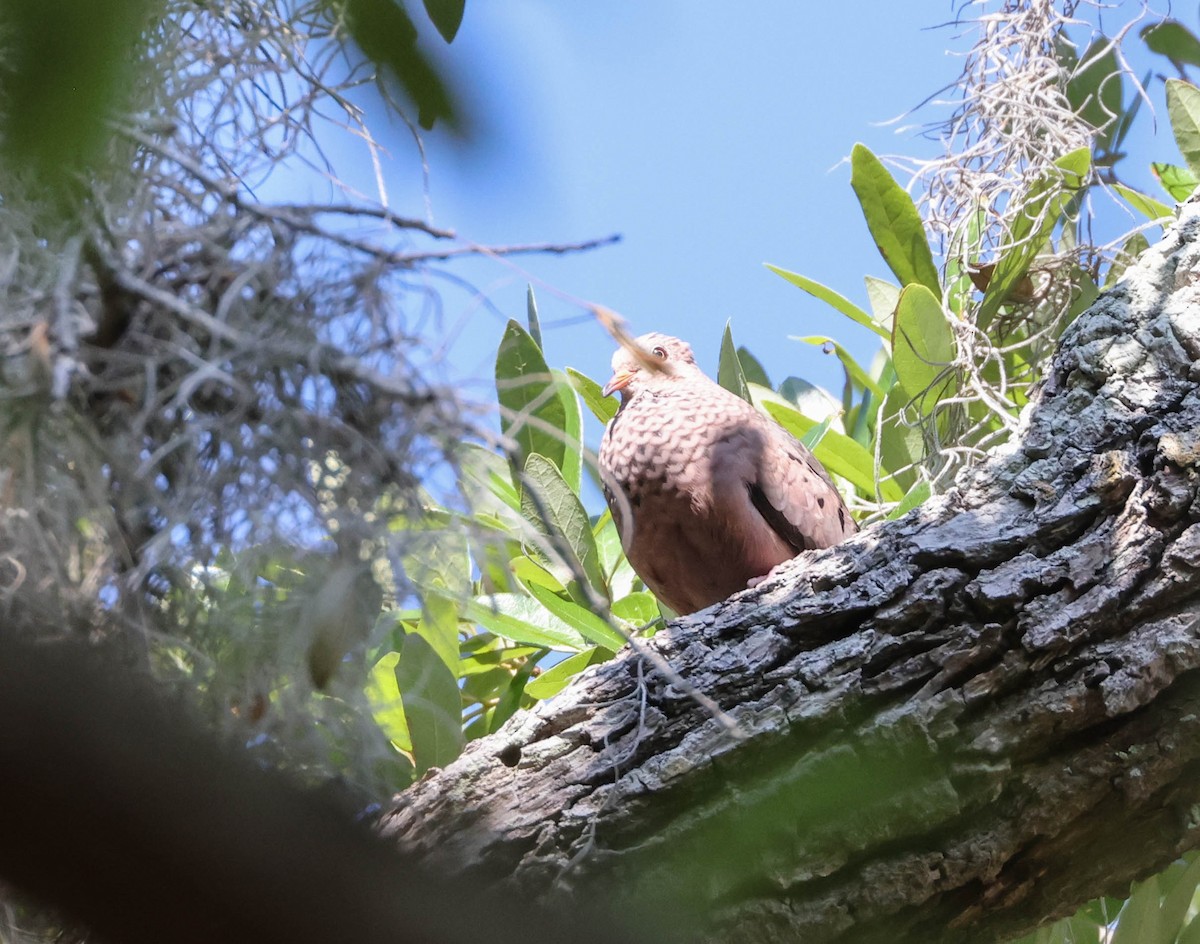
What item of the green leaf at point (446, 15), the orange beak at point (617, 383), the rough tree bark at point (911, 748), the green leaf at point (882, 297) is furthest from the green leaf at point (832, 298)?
the green leaf at point (446, 15)

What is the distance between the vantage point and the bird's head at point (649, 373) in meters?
2.95

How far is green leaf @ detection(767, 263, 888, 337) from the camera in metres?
3.04

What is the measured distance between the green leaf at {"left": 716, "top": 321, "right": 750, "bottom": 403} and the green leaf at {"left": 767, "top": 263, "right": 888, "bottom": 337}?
0.22m

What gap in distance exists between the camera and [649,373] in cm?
294

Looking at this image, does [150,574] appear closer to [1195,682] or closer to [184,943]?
[184,943]

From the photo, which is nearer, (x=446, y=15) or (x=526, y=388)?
(x=446, y=15)

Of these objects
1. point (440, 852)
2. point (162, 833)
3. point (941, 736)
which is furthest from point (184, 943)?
point (941, 736)

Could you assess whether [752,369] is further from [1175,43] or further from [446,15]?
[446,15]

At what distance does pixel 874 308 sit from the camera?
3.16 m

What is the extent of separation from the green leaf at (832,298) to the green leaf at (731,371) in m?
0.22

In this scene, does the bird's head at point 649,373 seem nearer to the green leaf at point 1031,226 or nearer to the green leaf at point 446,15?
the green leaf at point 1031,226

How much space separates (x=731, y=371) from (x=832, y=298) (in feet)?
1.12

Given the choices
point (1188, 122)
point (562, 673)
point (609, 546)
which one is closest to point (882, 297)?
point (1188, 122)

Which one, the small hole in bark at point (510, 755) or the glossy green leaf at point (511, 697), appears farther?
the glossy green leaf at point (511, 697)
